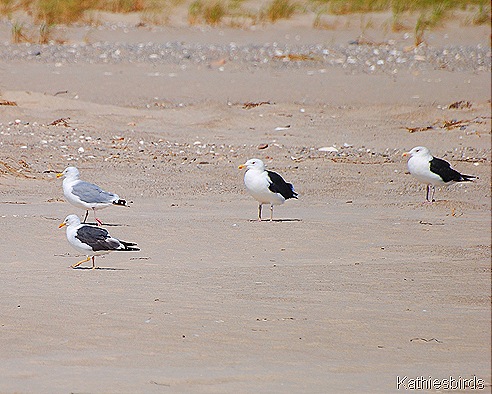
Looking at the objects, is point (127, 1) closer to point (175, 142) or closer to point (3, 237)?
point (175, 142)

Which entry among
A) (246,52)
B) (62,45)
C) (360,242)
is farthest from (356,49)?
(360,242)

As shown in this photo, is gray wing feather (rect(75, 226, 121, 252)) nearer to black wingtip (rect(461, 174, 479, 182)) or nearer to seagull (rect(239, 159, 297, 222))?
seagull (rect(239, 159, 297, 222))

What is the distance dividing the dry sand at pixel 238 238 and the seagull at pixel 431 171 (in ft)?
0.85

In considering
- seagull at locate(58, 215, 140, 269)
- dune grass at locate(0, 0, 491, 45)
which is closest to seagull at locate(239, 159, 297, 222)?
seagull at locate(58, 215, 140, 269)

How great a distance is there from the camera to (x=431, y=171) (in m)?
11.3

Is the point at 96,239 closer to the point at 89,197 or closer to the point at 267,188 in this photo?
the point at 89,197

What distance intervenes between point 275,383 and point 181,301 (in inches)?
65.6

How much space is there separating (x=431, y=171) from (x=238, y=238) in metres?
3.37

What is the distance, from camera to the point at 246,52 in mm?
21172

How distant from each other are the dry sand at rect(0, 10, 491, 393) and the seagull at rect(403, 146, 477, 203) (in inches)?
10.2

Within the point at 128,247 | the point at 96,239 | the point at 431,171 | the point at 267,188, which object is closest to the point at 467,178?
the point at 431,171

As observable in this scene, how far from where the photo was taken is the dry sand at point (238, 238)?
504 cm

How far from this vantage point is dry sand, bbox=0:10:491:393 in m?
5.04

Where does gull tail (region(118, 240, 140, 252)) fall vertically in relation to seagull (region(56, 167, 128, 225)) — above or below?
above
